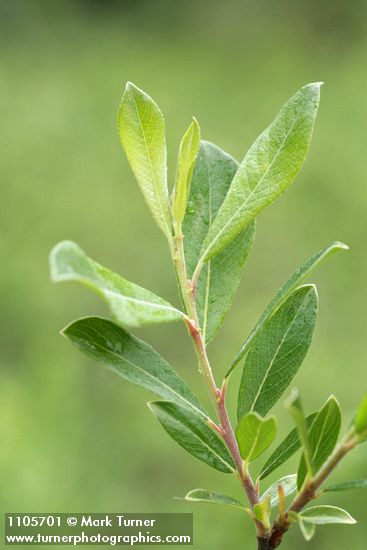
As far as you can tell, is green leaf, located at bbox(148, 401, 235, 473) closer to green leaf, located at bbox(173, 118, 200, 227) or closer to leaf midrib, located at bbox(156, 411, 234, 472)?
leaf midrib, located at bbox(156, 411, 234, 472)

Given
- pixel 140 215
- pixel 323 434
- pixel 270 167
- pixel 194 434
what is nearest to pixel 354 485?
pixel 323 434

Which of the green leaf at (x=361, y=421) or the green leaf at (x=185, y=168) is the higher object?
the green leaf at (x=185, y=168)

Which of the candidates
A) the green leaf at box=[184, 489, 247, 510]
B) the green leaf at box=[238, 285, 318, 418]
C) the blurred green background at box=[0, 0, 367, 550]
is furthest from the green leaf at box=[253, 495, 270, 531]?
the blurred green background at box=[0, 0, 367, 550]

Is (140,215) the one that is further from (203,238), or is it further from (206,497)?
(206,497)

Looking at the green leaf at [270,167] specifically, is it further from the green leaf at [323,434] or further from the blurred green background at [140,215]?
the blurred green background at [140,215]

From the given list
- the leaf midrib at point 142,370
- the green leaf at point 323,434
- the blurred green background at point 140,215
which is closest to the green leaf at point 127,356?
the leaf midrib at point 142,370

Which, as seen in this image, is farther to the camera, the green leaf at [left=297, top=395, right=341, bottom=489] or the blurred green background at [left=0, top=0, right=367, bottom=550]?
the blurred green background at [left=0, top=0, right=367, bottom=550]
